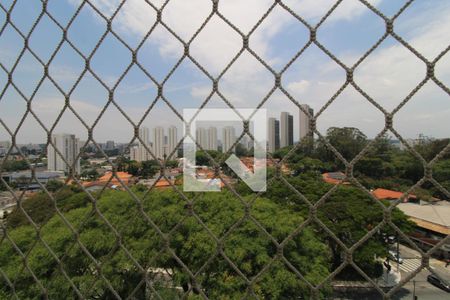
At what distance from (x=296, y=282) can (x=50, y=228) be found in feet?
9.43

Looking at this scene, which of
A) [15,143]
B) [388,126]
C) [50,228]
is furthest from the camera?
[50,228]

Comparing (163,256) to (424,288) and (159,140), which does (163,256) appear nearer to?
(159,140)

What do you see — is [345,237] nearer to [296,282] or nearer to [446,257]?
[446,257]

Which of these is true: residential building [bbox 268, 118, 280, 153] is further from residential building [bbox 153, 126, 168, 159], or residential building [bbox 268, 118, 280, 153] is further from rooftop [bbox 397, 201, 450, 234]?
rooftop [bbox 397, 201, 450, 234]

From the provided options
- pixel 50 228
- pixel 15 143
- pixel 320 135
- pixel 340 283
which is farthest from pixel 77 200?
pixel 320 135

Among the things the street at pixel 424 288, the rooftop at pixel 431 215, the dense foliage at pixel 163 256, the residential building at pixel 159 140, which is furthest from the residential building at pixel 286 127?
the rooftop at pixel 431 215

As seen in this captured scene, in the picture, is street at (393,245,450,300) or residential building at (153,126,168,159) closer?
residential building at (153,126,168,159)

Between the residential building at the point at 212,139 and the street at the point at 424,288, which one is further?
the street at the point at 424,288

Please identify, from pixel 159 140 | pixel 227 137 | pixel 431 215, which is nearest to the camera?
pixel 227 137

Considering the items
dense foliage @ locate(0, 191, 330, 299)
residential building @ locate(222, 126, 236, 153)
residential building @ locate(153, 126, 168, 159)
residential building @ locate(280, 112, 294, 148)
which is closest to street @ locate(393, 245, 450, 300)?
dense foliage @ locate(0, 191, 330, 299)

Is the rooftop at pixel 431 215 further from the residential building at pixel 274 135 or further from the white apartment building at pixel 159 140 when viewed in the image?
the white apartment building at pixel 159 140

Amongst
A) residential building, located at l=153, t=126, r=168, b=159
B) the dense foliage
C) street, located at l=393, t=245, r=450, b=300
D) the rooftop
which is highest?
residential building, located at l=153, t=126, r=168, b=159

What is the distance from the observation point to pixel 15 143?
1.10m

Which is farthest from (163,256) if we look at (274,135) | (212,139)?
(274,135)
